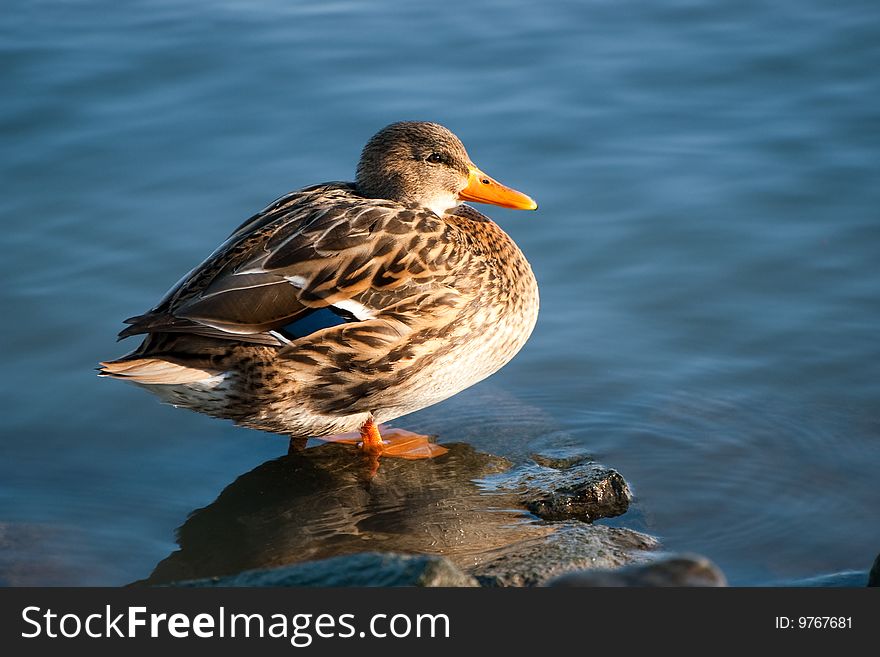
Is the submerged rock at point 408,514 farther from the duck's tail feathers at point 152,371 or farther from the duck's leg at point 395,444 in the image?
the duck's tail feathers at point 152,371

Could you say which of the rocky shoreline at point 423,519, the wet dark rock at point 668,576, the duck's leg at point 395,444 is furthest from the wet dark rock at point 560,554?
the duck's leg at point 395,444

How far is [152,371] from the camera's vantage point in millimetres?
5750

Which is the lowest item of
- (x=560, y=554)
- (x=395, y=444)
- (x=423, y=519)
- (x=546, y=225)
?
(x=560, y=554)

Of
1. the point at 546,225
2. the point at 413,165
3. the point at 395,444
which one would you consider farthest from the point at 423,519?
the point at 546,225

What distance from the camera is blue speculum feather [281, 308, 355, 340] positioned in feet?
19.5

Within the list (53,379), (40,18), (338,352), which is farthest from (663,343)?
(40,18)

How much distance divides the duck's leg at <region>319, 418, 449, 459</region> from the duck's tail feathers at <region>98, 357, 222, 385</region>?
107cm

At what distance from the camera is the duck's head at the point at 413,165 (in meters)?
6.78

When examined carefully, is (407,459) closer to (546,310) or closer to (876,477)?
(546,310)

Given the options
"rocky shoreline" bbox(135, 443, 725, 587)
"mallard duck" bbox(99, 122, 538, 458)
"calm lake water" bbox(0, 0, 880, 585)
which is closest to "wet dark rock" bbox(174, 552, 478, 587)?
"rocky shoreline" bbox(135, 443, 725, 587)

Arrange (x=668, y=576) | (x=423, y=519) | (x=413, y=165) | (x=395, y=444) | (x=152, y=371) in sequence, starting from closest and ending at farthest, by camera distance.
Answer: (x=668, y=576)
(x=152, y=371)
(x=423, y=519)
(x=395, y=444)
(x=413, y=165)

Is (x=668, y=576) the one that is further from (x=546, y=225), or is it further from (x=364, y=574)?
(x=546, y=225)

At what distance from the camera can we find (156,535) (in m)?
5.87

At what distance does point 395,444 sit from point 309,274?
1174mm
